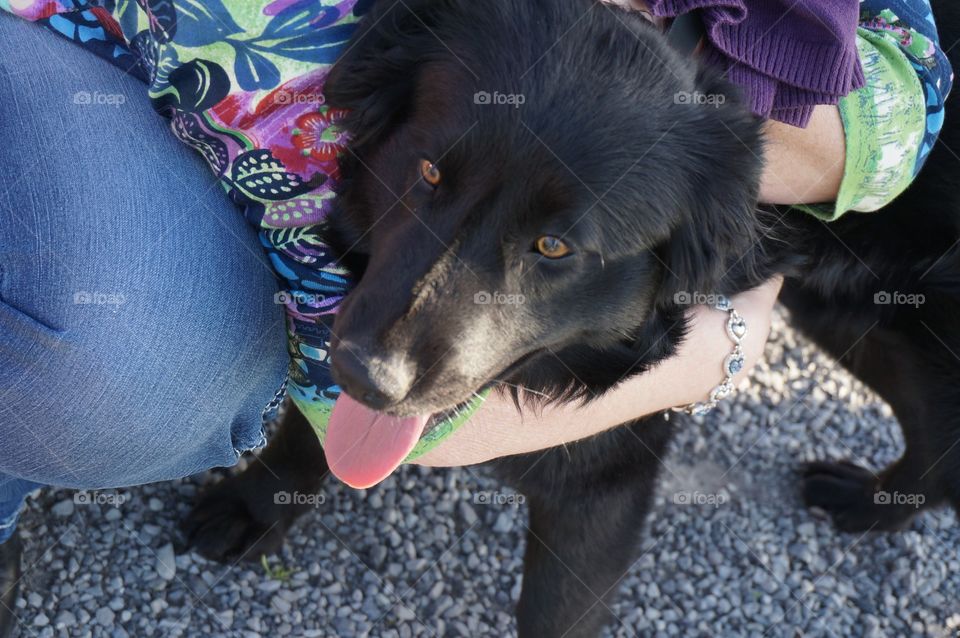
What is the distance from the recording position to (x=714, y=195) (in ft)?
5.37

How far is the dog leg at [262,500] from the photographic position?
2.46m

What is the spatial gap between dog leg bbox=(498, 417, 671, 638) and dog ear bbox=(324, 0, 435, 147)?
86cm

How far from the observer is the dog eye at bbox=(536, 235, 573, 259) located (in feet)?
4.97

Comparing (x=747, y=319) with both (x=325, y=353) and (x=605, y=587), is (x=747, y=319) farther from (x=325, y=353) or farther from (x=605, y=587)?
(x=325, y=353)
